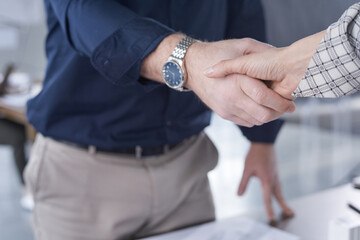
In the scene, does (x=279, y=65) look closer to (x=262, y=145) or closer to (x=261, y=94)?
(x=261, y=94)

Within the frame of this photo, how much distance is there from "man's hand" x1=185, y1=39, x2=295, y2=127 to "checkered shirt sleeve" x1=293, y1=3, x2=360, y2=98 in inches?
2.0

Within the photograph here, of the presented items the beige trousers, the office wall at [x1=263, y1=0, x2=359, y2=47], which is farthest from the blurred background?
the beige trousers

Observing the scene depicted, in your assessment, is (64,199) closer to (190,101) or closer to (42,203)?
(42,203)

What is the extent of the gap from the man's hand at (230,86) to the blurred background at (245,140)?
0.26 feet

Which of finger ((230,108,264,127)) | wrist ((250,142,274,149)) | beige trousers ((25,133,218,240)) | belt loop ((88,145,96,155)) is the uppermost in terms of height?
finger ((230,108,264,127))

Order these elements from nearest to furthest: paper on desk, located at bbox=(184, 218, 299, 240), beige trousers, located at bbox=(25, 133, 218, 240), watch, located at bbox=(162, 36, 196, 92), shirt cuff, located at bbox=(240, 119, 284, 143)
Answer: watch, located at bbox=(162, 36, 196, 92), paper on desk, located at bbox=(184, 218, 299, 240), beige trousers, located at bbox=(25, 133, 218, 240), shirt cuff, located at bbox=(240, 119, 284, 143)

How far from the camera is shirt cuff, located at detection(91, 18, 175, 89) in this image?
2.21 ft

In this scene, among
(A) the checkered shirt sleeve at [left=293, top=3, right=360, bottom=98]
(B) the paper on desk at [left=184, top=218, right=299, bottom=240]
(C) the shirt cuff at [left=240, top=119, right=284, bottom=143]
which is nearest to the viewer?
(A) the checkered shirt sleeve at [left=293, top=3, right=360, bottom=98]

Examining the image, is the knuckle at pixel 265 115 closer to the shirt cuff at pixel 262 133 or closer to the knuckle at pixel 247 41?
the knuckle at pixel 247 41

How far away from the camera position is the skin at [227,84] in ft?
1.94

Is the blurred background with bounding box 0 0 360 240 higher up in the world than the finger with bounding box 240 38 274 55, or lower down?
lower down

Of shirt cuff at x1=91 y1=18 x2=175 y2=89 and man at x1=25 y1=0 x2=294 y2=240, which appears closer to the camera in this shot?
shirt cuff at x1=91 y1=18 x2=175 y2=89

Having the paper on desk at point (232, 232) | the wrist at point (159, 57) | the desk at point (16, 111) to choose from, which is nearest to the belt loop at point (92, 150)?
the paper on desk at point (232, 232)

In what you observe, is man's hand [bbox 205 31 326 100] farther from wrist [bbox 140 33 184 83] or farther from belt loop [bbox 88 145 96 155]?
belt loop [bbox 88 145 96 155]
